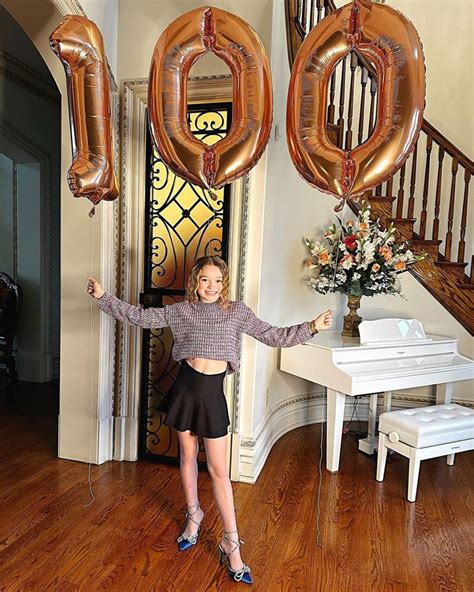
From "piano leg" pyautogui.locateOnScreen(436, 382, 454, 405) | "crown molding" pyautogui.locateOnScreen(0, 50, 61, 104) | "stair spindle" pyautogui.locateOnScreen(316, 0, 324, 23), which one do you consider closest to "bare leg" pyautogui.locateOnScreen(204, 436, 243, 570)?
"piano leg" pyautogui.locateOnScreen(436, 382, 454, 405)

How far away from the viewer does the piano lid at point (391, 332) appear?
125 inches

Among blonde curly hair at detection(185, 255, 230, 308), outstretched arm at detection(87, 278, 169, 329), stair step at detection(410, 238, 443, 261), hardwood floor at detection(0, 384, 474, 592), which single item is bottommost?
hardwood floor at detection(0, 384, 474, 592)

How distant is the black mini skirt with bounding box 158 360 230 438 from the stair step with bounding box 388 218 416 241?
2.46 m

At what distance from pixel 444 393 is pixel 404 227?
1384 mm

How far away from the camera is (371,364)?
308 centimetres

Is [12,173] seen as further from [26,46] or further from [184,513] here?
[184,513]

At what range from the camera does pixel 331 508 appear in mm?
2590

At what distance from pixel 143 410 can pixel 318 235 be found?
1.93 metres

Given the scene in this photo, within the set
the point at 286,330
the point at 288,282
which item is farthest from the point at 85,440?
the point at 288,282

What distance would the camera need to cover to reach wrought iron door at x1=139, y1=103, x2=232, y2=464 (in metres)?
2.88

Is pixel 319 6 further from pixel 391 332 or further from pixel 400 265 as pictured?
pixel 391 332

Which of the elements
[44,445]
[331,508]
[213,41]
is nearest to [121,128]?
[213,41]

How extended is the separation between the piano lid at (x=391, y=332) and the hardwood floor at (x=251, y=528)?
0.85 m

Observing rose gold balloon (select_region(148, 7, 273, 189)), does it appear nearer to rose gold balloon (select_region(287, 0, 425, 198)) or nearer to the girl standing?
rose gold balloon (select_region(287, 0, 425, 198))
